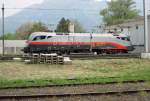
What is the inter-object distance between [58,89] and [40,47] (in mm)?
28473

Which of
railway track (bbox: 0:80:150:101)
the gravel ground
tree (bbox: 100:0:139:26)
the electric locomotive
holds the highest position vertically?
tree (bbox: 100:0:139:26)

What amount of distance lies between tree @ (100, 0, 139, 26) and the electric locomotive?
50.4 metres

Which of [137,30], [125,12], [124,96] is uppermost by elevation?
[125,12]

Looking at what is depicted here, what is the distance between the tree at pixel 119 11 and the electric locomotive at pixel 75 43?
50373 mm

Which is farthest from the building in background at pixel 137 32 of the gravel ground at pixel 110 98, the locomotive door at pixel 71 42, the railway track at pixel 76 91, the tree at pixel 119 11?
the gravel ground at pixel 110 98

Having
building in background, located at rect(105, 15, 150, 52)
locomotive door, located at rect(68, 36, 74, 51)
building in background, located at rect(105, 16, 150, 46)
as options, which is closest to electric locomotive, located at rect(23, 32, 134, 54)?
locomotive door, located at rect(68, 36, 74, 51)

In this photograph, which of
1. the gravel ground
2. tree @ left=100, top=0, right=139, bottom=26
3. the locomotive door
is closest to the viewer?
the gravel ground

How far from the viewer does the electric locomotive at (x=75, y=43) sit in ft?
136

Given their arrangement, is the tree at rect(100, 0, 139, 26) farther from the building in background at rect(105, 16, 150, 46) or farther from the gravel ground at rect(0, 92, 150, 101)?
the gravel ground at rect(0, 92, 150, 101)

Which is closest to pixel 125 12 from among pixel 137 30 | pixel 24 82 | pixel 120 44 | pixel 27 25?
pixel 27 25

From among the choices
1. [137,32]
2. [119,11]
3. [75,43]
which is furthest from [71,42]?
[119,11]

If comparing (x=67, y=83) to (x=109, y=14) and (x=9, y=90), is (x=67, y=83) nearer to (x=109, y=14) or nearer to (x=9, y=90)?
(x=9, y=90)

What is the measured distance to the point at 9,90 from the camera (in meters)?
13.0

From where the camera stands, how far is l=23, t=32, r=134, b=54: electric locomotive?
4156 centimetres
